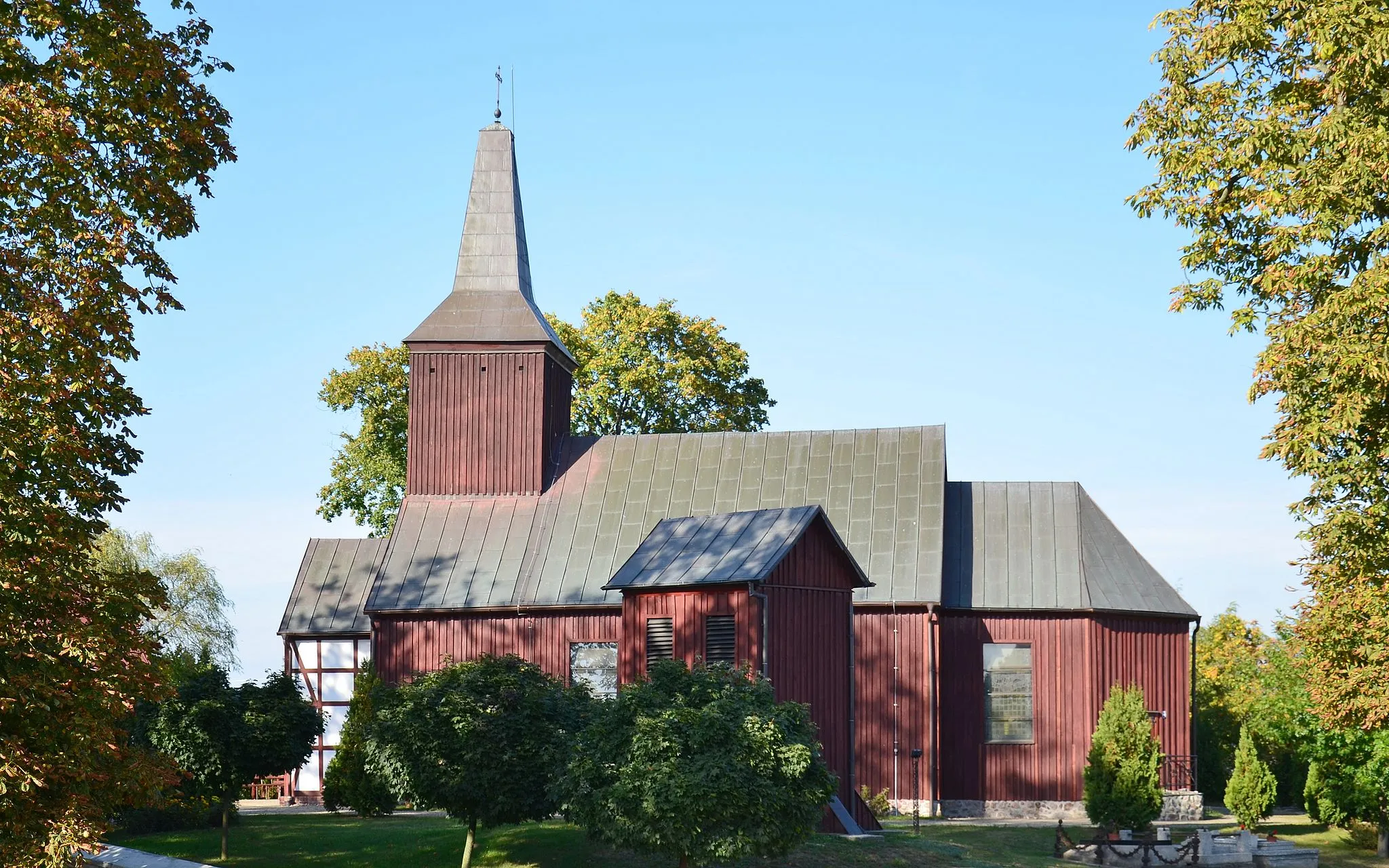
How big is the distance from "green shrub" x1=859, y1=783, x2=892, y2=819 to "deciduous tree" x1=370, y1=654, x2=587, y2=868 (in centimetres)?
906

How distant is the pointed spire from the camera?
101ft

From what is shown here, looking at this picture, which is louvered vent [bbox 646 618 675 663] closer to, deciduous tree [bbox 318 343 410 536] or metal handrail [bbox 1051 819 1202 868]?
metal handrail [bbox 1051 819 1202 868]

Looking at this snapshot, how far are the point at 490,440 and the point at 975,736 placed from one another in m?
11.5

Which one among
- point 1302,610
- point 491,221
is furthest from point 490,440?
point 1302,610

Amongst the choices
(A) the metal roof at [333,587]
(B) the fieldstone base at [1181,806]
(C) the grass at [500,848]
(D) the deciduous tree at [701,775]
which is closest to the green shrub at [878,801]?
(C) the grass at [500,848]

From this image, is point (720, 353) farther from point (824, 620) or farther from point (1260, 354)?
point (1260, 354)

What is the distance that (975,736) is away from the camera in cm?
2733

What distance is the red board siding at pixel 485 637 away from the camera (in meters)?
28.0

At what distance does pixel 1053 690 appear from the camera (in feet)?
89.1

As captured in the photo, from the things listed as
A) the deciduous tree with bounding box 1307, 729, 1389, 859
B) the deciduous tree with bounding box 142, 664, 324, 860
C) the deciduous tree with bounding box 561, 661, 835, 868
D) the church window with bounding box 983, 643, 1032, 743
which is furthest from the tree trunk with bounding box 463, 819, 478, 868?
the deciduous tree with bounding box 1307, 729, 1389, 859

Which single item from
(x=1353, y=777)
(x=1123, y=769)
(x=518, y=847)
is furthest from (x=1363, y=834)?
(x=518, y=847)

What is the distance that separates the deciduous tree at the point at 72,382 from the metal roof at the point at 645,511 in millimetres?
15379

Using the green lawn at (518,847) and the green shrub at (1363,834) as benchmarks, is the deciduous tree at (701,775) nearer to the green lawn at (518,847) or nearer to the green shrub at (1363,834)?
the green lawn at (518,847)

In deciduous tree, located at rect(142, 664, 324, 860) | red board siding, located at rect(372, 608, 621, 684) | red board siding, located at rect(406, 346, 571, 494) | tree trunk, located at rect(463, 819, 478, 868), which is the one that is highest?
red board siding, located at rect(406, 346, 571, 494)
